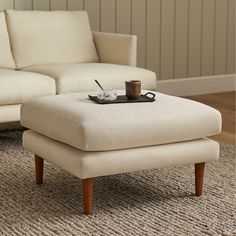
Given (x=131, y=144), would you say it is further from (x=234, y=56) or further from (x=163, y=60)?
(x=234, y=56)

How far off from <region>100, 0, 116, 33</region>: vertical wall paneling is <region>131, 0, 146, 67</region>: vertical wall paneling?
0.60ft

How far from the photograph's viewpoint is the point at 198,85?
19.7 ft

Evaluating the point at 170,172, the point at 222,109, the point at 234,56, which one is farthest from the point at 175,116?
the point at 234,56

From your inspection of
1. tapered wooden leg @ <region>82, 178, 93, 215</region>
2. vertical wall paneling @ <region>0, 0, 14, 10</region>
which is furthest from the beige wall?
tapered wooden leg @ <region>82, 178, 93, 215</region>

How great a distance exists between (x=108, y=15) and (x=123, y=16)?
13cm

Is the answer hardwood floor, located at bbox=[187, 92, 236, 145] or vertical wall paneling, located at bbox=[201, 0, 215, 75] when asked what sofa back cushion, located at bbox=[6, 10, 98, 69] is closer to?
hardwood floor, located at bbox=[187, 92, 236, 145]

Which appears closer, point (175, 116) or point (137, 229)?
point (137, 229)

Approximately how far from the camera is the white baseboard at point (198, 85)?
5.83 meters

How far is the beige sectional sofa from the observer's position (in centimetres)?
413

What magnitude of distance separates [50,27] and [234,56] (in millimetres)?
2129

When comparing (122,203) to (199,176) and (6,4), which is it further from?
(6,4)

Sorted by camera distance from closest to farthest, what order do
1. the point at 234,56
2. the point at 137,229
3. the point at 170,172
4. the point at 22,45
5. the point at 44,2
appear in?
the point at 137,229 → the point at 170,172 → the point at 22,45 → the point at 44,2 → the point at 234,56

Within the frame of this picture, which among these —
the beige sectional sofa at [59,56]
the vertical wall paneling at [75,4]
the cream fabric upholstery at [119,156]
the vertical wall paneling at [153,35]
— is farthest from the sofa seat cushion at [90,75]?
the vertical wall paneling at [153,35]

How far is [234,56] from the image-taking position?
20.3ft
